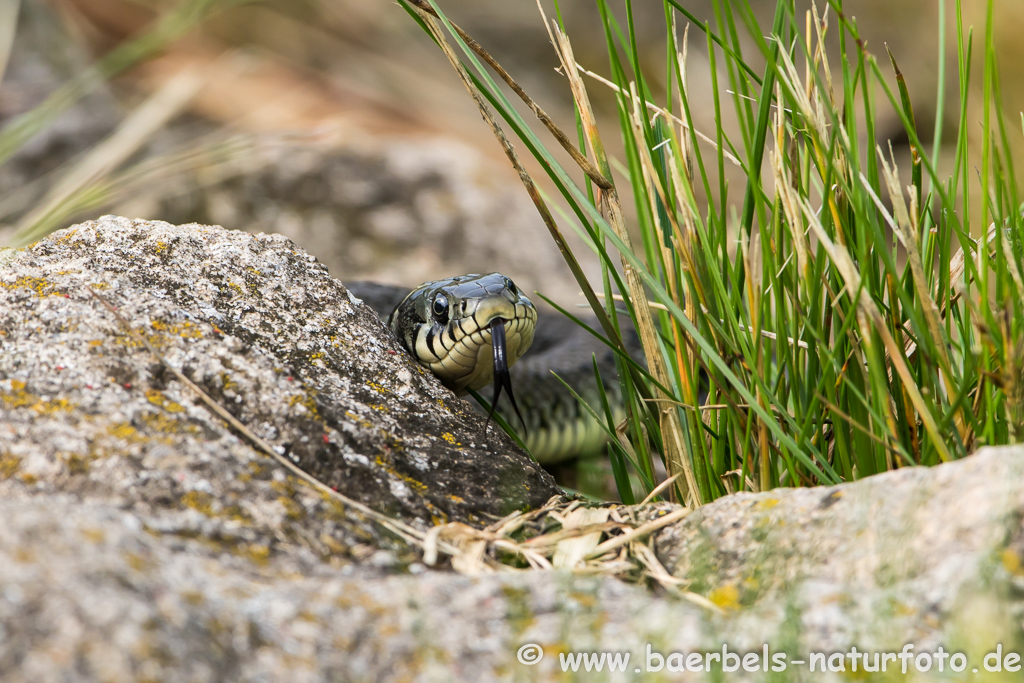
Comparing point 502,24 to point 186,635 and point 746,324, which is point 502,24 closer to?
point 746,324

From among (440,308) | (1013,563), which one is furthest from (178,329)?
(1013,563)

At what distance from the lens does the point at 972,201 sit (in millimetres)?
4086

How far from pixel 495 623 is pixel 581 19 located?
10.1m

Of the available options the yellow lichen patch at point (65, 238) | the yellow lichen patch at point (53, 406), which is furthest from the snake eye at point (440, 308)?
the yellow lichen patch at point (53, 406)

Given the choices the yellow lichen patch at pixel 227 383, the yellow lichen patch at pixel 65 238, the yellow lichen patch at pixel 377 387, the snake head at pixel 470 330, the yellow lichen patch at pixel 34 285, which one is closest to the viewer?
the yellow lichen patch at pixel 227 383

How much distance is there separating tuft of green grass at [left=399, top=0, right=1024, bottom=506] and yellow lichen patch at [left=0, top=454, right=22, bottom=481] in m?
1.00

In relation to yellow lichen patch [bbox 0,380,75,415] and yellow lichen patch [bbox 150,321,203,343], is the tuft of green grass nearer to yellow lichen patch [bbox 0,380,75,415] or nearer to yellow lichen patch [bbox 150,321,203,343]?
Result: yellow lichen patch [bbox 150,321,203,343]

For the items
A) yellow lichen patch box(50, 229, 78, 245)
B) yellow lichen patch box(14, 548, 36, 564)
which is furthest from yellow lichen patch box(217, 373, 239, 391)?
yellow lichen patch box(50, 229, 78, 245)

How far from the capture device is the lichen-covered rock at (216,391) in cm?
129

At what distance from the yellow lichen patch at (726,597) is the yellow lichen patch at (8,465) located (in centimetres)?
111

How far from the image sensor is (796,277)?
5.02ft

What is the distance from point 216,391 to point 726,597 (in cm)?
97

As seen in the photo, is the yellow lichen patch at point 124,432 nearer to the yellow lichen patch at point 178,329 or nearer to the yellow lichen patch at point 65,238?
the yellow lichen patch at point 178,329

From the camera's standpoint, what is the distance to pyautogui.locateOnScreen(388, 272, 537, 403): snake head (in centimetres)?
213
